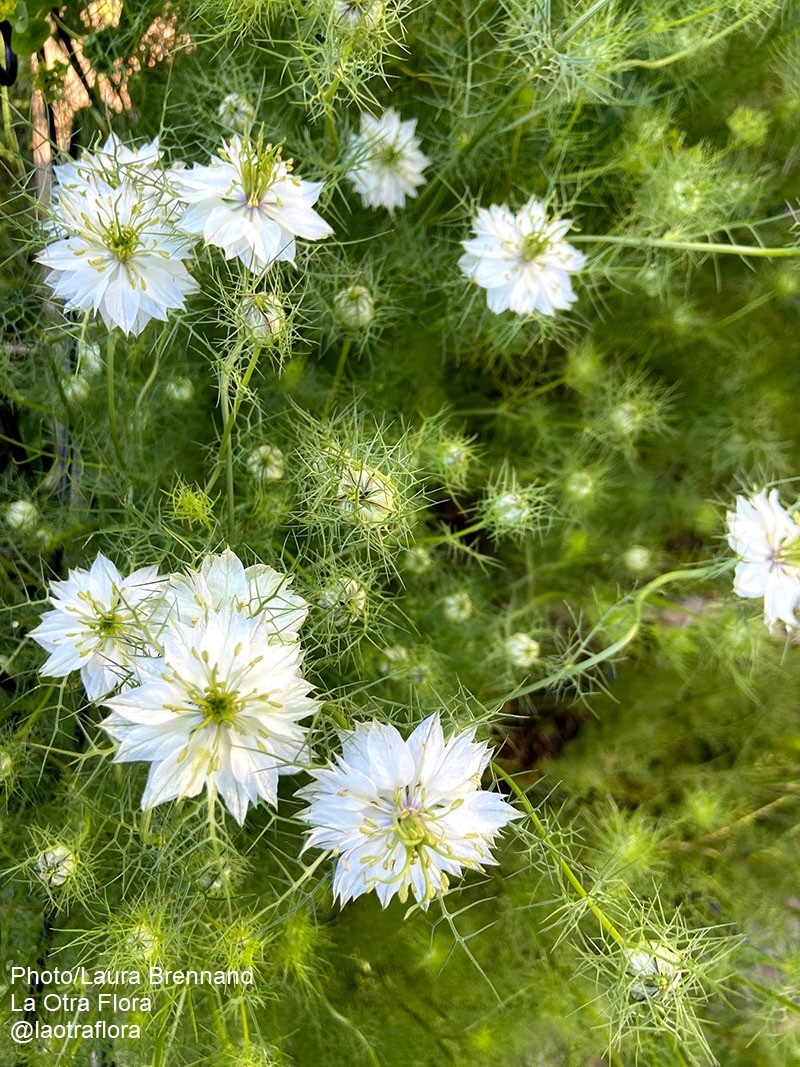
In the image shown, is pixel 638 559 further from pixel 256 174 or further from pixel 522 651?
pixel 256 174

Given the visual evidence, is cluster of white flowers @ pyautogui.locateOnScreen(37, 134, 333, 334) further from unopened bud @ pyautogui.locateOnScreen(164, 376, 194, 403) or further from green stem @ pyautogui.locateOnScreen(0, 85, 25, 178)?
unopened bud @ pyautogui.locateOnScreen(164, 376, 194, 403)

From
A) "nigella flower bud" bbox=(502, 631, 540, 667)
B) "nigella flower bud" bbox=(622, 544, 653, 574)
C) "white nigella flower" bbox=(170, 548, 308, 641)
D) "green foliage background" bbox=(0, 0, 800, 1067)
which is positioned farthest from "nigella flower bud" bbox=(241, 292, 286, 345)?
"nigella flower bud" bbox=(622, 544, 653, 574)

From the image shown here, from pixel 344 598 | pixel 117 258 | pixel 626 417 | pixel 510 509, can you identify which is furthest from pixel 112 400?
pixel 626 417

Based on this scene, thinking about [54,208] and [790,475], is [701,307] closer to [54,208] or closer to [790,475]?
[790,475]

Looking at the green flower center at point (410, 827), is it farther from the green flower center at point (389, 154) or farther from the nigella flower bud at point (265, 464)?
the green flower center at point (389, 154)

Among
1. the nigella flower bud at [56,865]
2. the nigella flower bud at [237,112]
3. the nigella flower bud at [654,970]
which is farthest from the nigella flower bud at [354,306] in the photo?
the nigella flower bud at [654,970]
